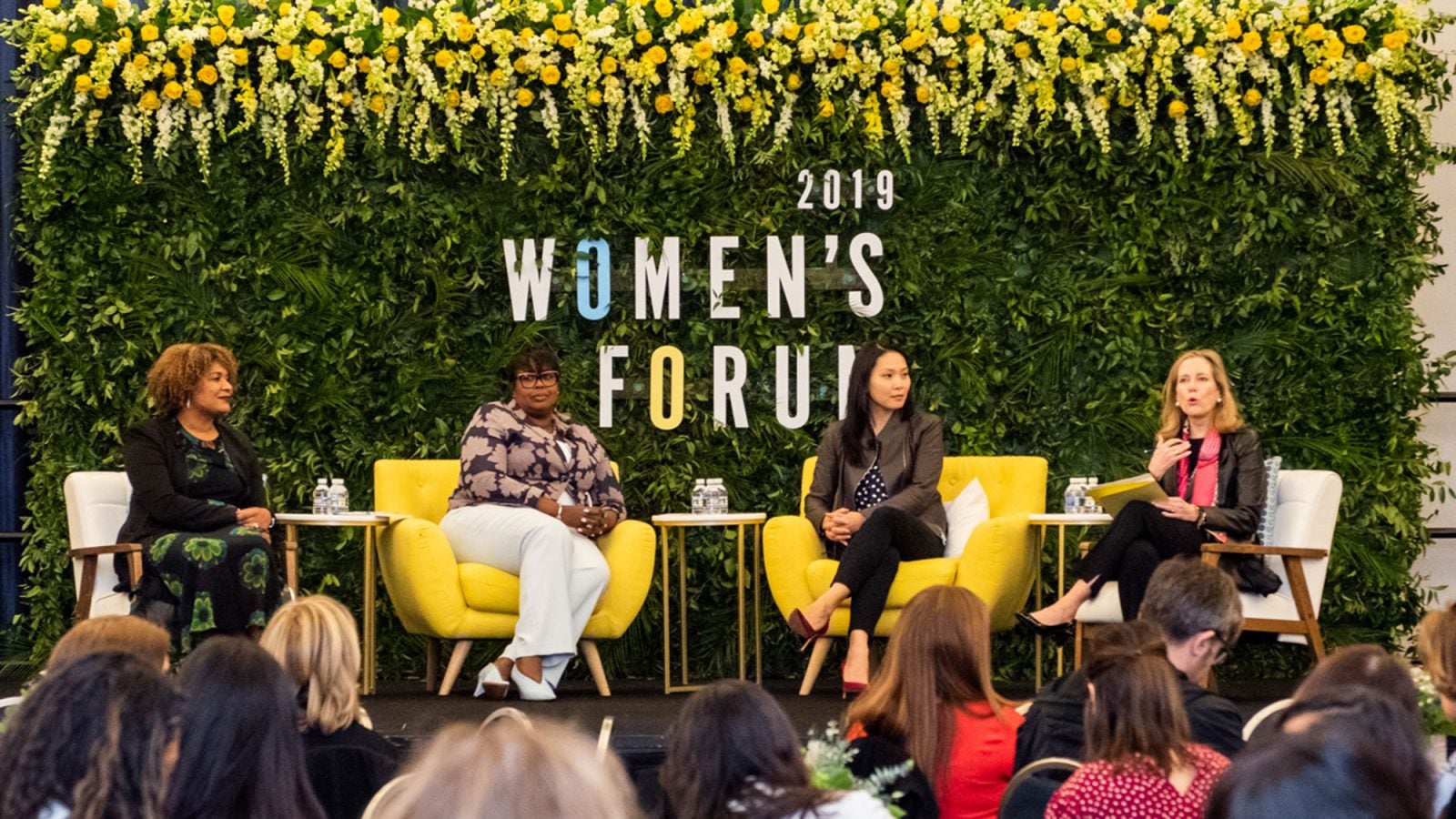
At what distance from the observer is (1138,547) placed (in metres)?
5.55

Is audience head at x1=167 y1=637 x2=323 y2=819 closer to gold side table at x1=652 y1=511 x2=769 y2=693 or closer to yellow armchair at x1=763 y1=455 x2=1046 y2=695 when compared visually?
yellow armchair at x1=763 y1=455 x2=1046 y2=695

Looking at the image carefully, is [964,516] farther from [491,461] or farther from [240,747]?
[240,747]

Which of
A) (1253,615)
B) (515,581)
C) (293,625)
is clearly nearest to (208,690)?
(293,625)

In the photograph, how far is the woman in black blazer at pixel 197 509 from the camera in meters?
5.36

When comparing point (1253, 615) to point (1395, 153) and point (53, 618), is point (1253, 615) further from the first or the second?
point (53, 618)

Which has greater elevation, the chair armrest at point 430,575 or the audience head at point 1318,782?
the audience head at point 1318,782

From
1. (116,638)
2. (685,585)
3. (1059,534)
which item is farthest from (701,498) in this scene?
(116,638)

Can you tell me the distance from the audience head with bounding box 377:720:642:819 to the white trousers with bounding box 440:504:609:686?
13.7 feet

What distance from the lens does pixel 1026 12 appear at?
6332mm

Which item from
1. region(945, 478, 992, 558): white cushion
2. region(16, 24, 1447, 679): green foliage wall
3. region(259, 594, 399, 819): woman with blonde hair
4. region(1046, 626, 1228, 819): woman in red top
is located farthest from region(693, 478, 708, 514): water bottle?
region(1046, 626, 1228, 819): woman in red top

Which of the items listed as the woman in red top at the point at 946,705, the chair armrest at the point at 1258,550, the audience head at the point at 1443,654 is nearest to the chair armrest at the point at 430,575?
the chair armrest at the point at 1258,550

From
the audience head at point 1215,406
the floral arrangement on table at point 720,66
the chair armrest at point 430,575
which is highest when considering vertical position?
the floral arrangement on table at point 720,66

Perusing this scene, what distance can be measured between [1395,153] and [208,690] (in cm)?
549

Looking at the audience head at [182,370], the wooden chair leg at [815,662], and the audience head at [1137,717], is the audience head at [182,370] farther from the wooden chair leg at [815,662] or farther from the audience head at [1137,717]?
the audience head at [1137,717]
